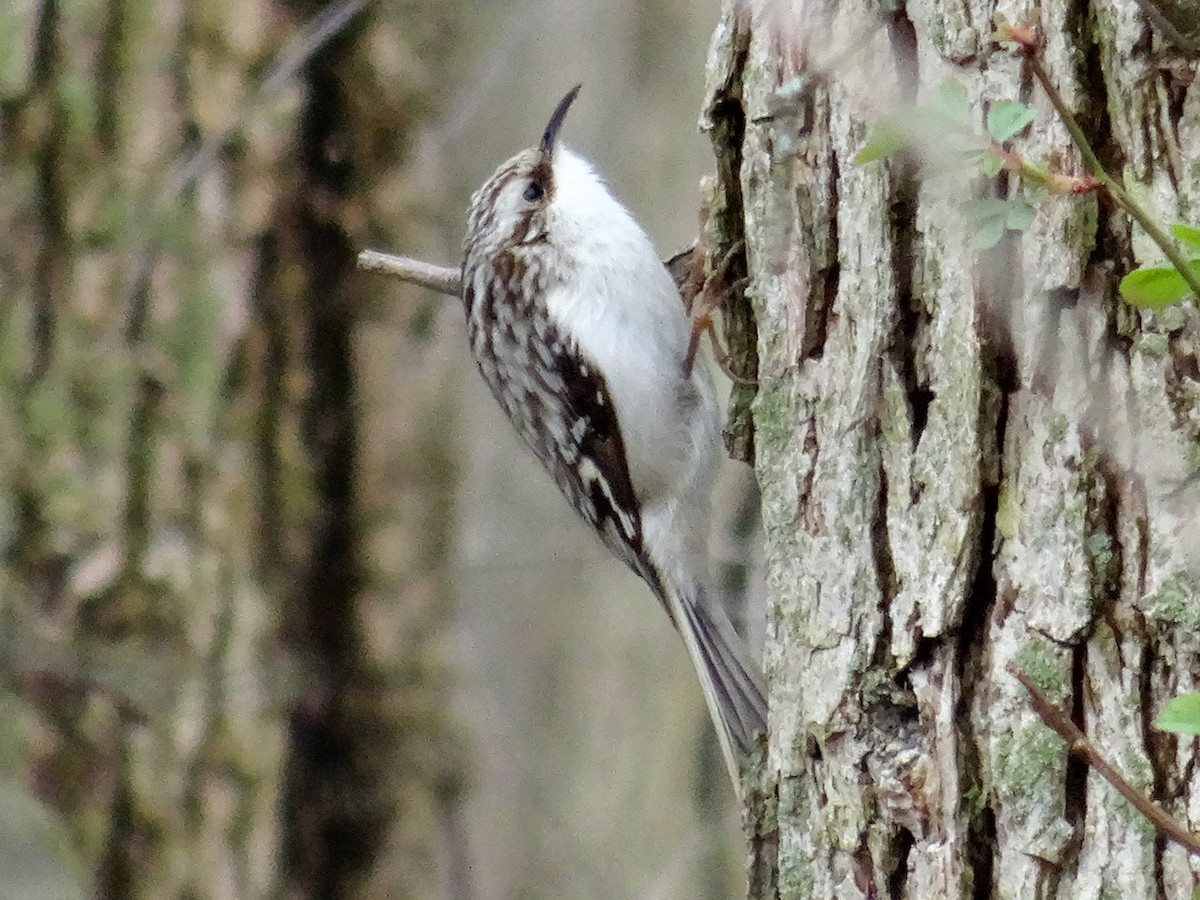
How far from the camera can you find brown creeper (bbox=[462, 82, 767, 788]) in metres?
2.64

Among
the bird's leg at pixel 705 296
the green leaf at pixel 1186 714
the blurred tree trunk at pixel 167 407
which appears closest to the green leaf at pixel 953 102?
the green leaf at pixel 1186 714

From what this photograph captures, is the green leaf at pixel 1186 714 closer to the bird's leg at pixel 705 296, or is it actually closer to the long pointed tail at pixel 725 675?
the bird's leg at pixel 705 296

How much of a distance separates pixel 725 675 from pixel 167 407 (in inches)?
60.4

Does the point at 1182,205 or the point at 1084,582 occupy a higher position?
the point at 1182,205

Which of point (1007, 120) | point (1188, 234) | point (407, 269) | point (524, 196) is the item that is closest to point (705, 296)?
point (407, 269)

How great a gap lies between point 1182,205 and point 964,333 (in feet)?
0.79

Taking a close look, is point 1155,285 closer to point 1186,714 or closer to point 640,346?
A: point 1186,714

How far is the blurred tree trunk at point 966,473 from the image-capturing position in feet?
4.27

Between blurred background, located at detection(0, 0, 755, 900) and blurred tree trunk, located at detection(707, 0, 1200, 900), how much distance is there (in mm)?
1395

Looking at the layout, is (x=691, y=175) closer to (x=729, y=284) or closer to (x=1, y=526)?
(x=1, y=526)

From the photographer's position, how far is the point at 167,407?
3.26 m

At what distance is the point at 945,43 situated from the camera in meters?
1.45

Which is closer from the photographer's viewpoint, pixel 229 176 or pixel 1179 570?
pixel 1179 570

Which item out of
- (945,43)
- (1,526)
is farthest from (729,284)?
(1,526)
